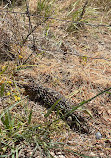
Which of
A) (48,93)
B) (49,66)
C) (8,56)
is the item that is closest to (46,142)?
(48,93)

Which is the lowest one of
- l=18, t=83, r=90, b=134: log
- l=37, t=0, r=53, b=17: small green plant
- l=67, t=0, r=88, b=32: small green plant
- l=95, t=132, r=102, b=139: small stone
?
l=95, t=132, r=102, b=139: small stone

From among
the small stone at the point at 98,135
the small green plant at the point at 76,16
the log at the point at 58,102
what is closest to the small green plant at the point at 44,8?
the small green plant at the point at 76,16

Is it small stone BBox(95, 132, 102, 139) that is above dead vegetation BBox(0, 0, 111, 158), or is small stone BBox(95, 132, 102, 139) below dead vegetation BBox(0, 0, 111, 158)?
below

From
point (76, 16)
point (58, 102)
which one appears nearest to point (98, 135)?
point (58, 102)

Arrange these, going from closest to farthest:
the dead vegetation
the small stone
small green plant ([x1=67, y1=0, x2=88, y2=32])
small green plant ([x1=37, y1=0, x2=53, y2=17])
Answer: the dead vegetation → the small stone → small green plant ([x1=67, y1=0, x2=88, y2=32]) → small green plant ([x1=37, y1=0, x2=53, y2=17])

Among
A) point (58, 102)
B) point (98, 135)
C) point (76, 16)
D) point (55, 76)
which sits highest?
point (76, 16)

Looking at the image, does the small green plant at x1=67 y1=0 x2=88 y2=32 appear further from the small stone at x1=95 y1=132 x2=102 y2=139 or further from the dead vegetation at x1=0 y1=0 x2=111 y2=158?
the small stone at x1=95 y1=132 x2=102 y2=139

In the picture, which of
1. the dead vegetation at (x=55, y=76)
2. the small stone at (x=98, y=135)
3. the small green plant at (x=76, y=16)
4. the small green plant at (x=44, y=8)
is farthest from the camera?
the small green plant at (x=44, y=8)

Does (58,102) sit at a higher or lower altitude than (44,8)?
lower

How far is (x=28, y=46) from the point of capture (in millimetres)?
2979

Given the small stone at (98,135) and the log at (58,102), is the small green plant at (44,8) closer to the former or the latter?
the log at (58,102)

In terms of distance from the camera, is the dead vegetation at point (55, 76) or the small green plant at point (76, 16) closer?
the dead vegetation at point (55, 76)

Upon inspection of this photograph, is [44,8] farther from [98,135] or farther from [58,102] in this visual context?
[98,135]

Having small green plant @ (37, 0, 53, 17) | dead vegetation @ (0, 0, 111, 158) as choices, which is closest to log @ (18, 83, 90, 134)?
dead vegetation @ (0, 0, 111, 158)
